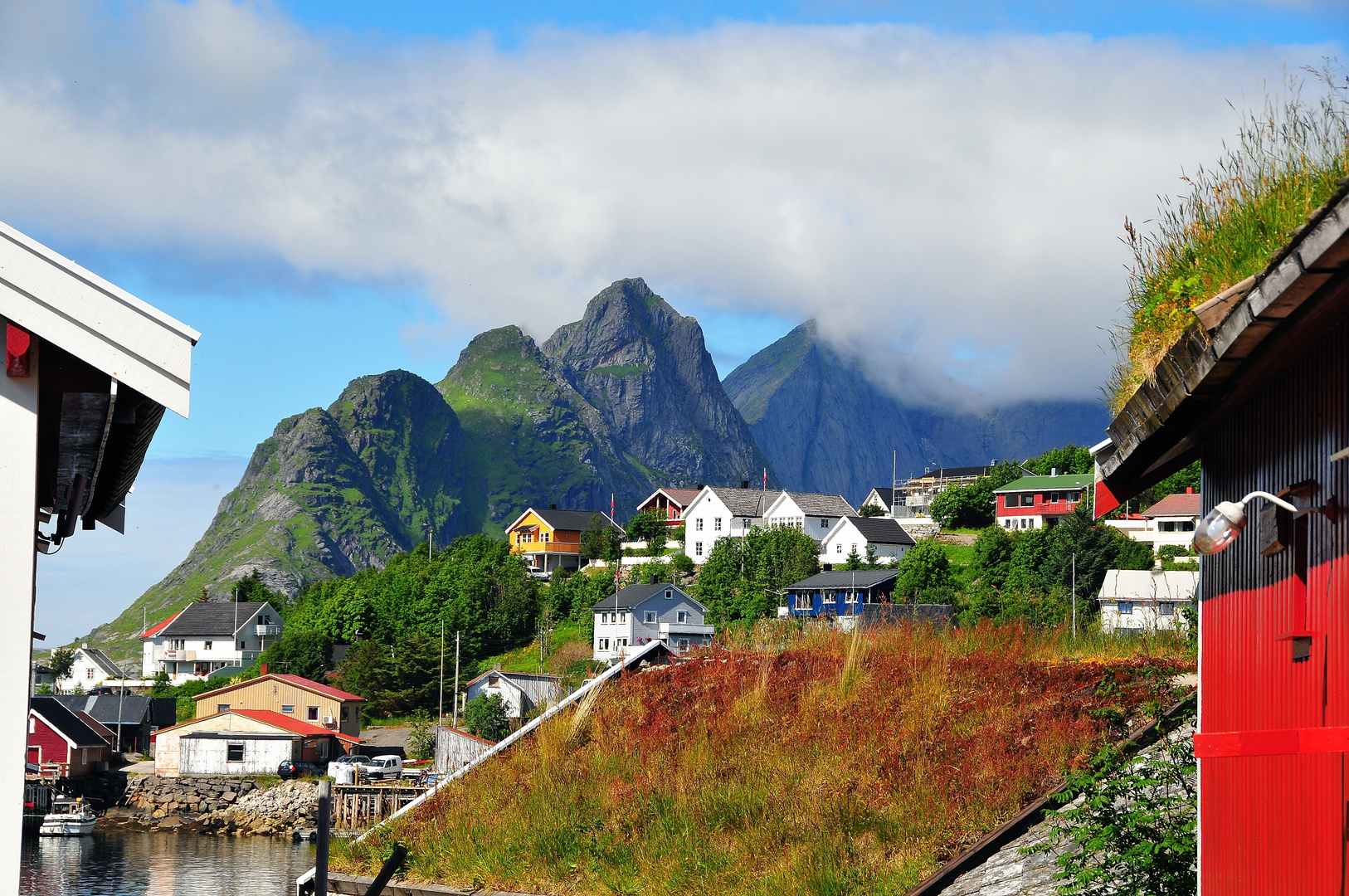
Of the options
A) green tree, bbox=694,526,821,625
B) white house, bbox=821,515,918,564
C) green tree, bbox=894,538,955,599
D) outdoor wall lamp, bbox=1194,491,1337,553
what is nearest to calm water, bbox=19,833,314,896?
green tree, bbox=694,526,821,625

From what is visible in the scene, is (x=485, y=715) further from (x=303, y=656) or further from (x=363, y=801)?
(x=303, y=656)

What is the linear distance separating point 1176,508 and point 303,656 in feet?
194

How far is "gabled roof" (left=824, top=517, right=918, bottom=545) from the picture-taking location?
86.1 meters

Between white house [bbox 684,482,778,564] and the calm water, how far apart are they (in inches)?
2194

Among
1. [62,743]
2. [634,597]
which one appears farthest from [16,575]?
[634,597]

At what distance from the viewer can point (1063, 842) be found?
33.1 feet

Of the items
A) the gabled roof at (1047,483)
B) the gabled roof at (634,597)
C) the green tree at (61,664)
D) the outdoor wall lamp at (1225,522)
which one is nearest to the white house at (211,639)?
the green tree at (61,664)

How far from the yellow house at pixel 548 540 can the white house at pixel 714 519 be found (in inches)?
391

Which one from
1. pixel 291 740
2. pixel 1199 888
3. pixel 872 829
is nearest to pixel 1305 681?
pixel 1199 888

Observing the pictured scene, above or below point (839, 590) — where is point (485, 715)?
below

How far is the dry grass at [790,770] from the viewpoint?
1171 centimetres

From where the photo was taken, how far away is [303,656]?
80.9m

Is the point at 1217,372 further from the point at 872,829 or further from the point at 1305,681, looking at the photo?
the point at 872,829

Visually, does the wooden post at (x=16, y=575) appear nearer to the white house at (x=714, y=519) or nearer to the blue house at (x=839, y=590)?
the blue house at (x=839, y=590)
